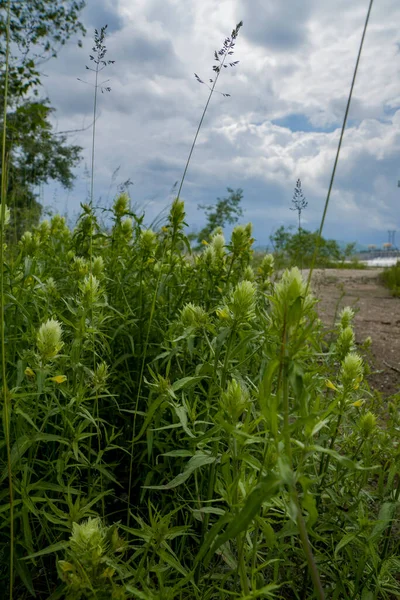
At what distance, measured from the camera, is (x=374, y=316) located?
6.85 meters

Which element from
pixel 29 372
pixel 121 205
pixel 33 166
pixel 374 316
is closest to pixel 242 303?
pixel 29 372

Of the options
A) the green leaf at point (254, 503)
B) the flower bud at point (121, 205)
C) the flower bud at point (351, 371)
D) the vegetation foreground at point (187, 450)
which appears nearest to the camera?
the green leaf at point (254, 503)

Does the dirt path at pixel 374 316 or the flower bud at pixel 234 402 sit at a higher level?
the flower bud at pixel 234 402

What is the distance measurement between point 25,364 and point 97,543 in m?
0.86

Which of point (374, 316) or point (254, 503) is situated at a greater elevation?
point (254, 503)

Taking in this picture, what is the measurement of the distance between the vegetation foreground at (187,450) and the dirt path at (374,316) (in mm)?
498

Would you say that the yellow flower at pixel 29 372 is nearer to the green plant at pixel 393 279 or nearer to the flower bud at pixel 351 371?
the flower bud at pixel 351 371

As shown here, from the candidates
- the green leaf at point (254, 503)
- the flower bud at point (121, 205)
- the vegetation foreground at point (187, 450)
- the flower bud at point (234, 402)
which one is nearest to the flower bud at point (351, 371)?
the vegetation foreground at point (187, 450)

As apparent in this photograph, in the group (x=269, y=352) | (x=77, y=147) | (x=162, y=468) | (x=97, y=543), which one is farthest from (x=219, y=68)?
(x=77, y=147)

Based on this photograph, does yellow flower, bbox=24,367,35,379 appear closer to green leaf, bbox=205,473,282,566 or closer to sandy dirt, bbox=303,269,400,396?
green leaf, bbox=205,473,282,566

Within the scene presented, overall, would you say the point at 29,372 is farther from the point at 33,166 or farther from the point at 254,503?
the point at 33,166

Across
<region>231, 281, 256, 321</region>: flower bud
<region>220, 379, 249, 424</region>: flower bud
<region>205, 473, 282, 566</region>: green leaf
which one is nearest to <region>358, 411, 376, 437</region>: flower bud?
<region>231, 281, 256, 321</region>: flower bud

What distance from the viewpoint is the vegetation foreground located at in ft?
3.63

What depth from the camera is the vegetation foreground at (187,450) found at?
1.11 m
